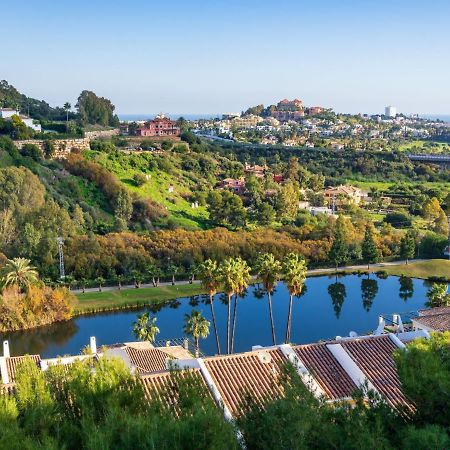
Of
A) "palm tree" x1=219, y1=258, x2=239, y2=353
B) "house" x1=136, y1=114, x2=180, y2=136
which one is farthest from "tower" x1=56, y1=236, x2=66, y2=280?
"house" x1=136, y1=114, x2=180, y2=136

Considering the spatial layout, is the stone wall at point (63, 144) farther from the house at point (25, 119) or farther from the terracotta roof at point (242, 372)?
the terracotta roof at point (242, 372)

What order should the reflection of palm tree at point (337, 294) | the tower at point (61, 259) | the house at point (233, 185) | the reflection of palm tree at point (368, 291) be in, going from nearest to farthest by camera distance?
the reflection of palm tree at point (337, 294)
the reflection of palm tree at point (368, 291)
the tower at point (61, 259)
the house at point (233, 185)

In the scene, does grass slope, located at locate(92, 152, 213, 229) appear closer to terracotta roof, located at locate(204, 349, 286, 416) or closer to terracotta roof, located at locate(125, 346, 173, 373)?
terracotta roof, located at locate(125, 346, 173, 373)

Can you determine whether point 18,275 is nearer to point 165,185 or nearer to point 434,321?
point 434,321

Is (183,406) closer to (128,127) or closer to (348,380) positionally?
(348,380)

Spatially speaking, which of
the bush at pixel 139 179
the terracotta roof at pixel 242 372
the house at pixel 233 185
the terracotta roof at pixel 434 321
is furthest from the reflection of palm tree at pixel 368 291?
the house at pixel 233 185
